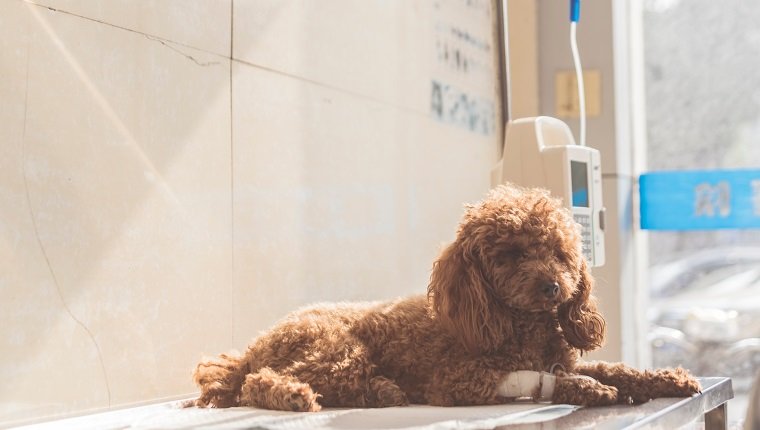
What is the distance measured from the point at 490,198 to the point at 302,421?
512 mm

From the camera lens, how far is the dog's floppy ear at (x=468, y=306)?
5.21 feet

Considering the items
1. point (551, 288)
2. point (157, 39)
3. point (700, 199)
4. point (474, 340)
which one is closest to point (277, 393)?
point (474, 340)

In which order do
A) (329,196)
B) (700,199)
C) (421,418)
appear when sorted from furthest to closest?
Answer: (700,199) < (329,196) < (421,418)

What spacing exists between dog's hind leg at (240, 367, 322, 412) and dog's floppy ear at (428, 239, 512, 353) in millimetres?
240

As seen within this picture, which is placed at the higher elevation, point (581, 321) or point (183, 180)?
point (183, 180)

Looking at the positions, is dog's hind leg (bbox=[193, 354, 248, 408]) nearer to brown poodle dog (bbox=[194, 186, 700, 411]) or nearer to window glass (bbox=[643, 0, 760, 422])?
brown poodle dog (bbox=[194, 186, 700, 411])

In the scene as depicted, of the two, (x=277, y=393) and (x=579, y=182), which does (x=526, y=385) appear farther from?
(x=579, y=182)

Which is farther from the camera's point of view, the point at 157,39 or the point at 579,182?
the point at 579,182

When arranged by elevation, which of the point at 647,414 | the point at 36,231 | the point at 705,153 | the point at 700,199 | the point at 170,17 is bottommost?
the point at 647,414

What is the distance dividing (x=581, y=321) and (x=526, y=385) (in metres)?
0.14

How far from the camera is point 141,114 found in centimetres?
180

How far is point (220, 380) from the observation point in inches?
65.0

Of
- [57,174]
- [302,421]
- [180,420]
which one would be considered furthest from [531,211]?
[57,174]

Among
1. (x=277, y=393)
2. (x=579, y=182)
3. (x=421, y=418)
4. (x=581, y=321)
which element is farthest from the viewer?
(x=579, y=182)
